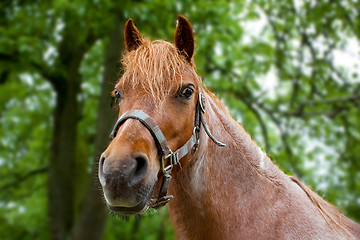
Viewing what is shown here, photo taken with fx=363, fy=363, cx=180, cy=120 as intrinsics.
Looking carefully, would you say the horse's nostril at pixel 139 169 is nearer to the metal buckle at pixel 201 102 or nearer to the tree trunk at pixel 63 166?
the metal buckle at pixel 201 102

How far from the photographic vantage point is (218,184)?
8.84 ft

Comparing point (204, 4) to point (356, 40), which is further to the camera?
point (356, 40)

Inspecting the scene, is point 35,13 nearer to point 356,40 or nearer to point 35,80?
point 35,80

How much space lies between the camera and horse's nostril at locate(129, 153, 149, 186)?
7.01 ft

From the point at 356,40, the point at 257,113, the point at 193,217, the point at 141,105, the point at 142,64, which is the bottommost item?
the point at 193,217

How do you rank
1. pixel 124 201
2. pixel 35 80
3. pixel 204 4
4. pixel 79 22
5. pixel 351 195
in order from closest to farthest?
1. pixel 124 201
2. pixel 204 4
3. pixel 79 22
4. pixel 351 195
5. pixel 35 80

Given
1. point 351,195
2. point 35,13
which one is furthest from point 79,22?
point 351,195

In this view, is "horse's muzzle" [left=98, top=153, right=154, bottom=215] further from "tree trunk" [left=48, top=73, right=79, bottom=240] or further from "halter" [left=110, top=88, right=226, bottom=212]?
"tree trunk" [left=48, top=73, right=79, bottom=240]

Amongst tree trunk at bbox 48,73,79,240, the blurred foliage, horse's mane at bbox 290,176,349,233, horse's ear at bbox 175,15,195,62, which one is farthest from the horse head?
tree trunk at bbox 48,73,79,240

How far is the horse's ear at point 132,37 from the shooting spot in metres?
2.98

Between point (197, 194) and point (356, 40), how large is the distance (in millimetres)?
7836

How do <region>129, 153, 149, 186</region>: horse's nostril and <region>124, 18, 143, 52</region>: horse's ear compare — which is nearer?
<region>129, 153, 149, 186</region>: horse's nostril

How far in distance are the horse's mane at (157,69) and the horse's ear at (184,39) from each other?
0.16ft

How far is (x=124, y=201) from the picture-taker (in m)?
2.14
